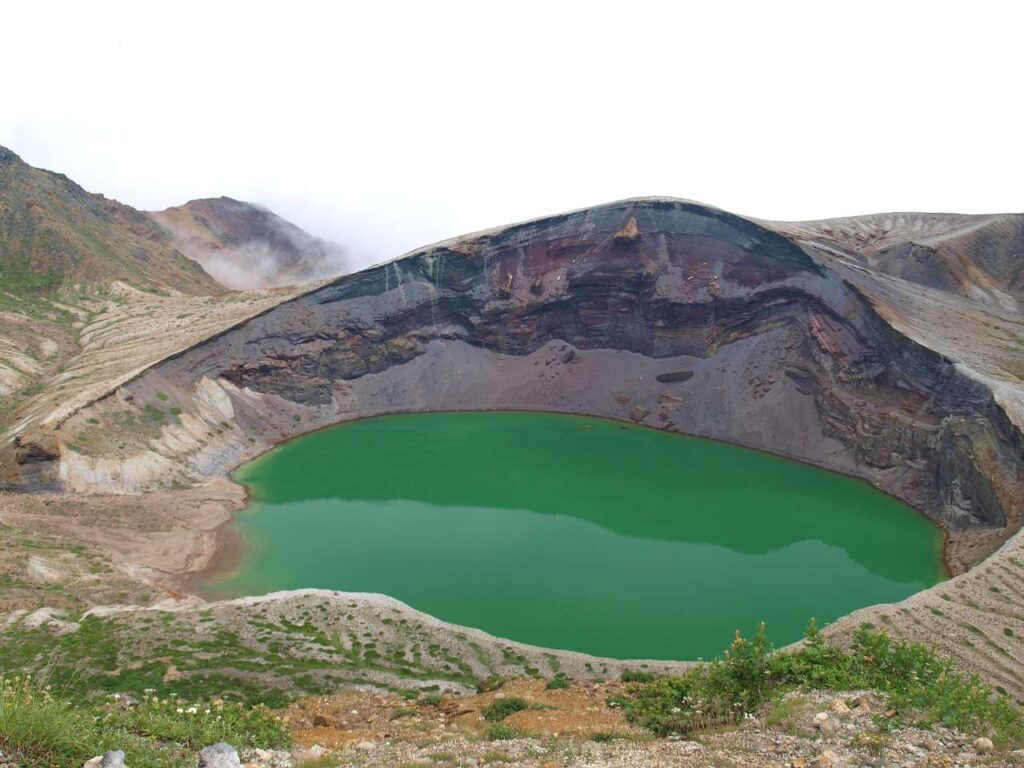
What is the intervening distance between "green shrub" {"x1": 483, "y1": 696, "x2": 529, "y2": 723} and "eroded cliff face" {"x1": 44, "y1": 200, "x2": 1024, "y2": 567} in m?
27.4

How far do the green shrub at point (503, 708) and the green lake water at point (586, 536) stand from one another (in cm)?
775

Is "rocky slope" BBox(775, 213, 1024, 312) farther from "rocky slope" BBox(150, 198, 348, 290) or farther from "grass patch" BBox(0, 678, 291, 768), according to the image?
"rocky slope" BBox(150, 198, 348, 290)

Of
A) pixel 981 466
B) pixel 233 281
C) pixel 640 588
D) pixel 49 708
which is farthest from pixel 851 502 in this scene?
pixel 233 281

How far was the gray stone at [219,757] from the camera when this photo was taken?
8422 millimetres

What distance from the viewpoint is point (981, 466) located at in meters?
33.1

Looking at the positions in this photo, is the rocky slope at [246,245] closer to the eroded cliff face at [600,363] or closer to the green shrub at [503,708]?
the eroded cliff face at [600,363]

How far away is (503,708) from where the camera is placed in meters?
15.5

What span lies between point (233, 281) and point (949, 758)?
11243 cm

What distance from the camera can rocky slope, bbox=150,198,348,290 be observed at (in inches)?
4245

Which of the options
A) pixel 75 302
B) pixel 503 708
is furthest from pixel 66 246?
pixel 503 708

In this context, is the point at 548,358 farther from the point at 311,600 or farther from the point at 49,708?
the point at 49,708

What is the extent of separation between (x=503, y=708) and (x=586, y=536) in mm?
18338

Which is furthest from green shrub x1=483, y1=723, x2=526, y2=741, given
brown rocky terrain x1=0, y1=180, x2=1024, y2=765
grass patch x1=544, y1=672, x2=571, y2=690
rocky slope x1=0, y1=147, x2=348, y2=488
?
rocky slope x1=0, y1=147, x2=348, y2=488

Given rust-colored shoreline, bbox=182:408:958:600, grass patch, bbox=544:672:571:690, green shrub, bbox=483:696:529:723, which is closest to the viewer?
green shrub, bbox=483:696:529:723
